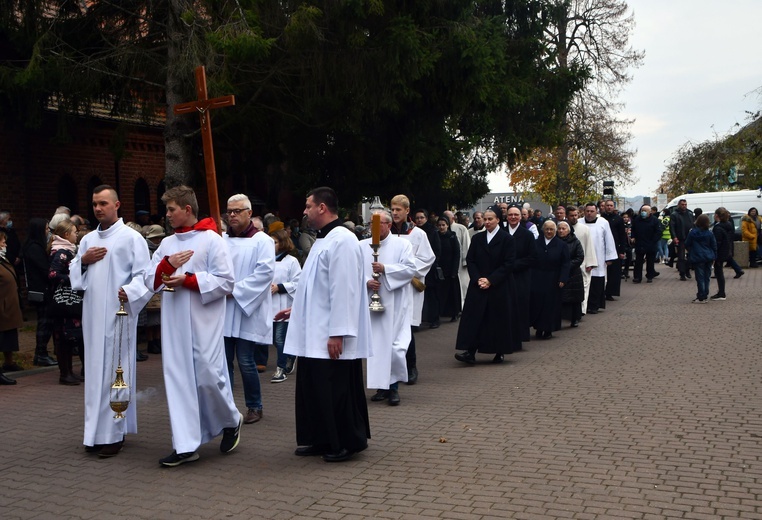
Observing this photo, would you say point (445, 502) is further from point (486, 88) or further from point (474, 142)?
point (474, 142)

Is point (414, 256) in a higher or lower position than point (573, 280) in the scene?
higher

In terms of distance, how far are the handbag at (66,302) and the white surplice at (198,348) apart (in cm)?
345

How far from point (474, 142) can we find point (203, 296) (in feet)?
55.5

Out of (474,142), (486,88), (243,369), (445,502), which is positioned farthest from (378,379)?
(474,142)

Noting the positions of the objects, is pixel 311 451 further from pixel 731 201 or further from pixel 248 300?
pixel 731 201

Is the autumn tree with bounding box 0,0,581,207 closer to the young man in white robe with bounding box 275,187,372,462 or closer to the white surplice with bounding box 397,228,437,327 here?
the white surplice with bounding box 397,228,437,327

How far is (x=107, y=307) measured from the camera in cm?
741

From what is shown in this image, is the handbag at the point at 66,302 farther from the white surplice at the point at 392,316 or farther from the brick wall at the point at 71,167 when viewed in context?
the brick wall at the point at 71,167

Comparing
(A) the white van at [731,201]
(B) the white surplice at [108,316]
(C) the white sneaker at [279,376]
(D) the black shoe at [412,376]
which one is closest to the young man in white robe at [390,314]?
(D) the black shoe at [412,376]

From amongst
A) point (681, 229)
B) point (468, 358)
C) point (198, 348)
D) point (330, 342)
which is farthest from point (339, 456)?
point (681, 229)

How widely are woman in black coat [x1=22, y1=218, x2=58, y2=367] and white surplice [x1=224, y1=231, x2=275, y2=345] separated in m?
4.13

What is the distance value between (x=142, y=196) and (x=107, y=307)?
15878mm

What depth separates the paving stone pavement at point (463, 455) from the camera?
584 centimetres

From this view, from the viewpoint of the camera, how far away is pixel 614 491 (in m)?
6.04
